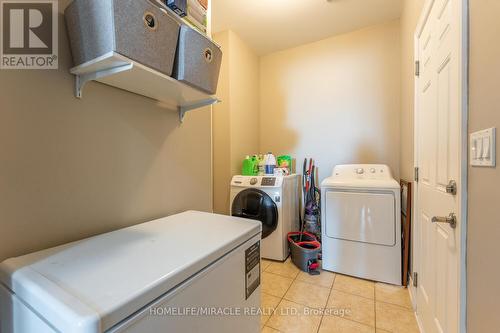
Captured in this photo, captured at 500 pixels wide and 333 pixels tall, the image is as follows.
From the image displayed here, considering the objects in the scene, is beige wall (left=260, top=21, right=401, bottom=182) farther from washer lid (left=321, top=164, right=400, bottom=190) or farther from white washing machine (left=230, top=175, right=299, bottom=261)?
white washing machine (left=230, top=175, right=299, bottom=261)

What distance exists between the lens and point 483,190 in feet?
2.41

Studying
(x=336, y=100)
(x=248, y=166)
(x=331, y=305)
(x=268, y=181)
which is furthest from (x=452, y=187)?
(x=336, y=100)

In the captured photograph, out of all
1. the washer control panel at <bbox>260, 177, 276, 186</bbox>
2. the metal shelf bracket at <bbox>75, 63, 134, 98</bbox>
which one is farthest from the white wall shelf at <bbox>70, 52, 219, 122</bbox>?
the washer control panel at <bbox>260, 177, 276, 186</bbox>

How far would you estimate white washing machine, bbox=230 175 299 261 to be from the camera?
94.7 inches

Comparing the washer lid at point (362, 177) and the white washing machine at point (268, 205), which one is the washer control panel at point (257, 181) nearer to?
the white washing machine at point (268, 205)

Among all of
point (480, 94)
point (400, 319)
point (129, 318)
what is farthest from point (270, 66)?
point (129, 318)

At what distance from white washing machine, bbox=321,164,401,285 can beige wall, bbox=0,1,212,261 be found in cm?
157

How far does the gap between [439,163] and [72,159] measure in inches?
65.9

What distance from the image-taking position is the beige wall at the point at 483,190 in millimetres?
661

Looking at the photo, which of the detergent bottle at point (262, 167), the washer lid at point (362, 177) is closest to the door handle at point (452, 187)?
the washer lid at point (362, 177)

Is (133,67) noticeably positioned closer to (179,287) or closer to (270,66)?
(179,287)

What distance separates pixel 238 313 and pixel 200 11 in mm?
1365

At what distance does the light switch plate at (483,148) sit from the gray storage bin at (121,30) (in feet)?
3.55

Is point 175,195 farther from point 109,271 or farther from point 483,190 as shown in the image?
point 483,190
